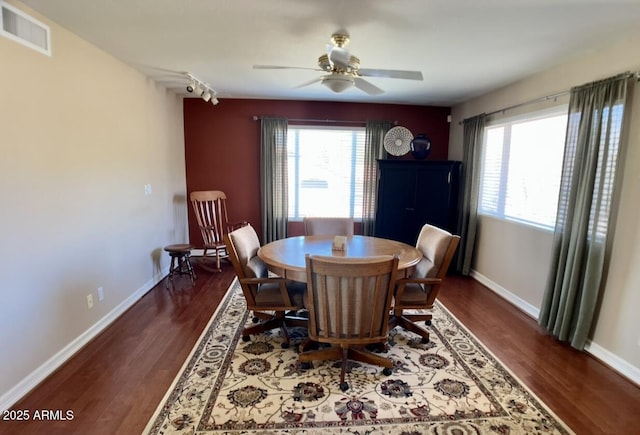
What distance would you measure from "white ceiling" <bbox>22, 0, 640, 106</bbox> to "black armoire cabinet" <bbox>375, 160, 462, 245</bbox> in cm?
130

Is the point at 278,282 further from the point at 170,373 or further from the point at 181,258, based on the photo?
the point at 181,258

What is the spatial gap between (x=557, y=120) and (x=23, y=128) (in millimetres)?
4270

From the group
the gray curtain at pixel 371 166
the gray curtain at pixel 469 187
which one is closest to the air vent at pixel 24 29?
the gray curtain at pixel 371 166

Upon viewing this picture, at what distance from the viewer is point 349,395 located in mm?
2102

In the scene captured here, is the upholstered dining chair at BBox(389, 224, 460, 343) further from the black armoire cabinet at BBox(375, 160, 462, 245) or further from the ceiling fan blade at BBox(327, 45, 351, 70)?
the black armoire cabinet at BBox(375, 160, 462, 245)

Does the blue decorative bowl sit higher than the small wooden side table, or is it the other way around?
the blue decorative bowl

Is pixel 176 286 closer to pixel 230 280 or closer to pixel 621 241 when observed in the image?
pixel 230 280

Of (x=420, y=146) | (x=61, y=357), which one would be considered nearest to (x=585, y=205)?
(x=420, y=146)

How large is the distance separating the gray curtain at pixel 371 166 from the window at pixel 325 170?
0.12m

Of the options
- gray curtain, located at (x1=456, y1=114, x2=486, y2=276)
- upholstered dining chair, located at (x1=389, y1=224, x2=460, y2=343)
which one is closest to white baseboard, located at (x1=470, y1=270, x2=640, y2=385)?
gray curtain, located at (x1=456, y1=114, x2=486, y2=276)

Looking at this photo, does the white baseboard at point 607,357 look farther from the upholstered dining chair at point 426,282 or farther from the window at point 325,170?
the window at point 325,170

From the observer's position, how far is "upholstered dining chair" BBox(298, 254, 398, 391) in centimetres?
194

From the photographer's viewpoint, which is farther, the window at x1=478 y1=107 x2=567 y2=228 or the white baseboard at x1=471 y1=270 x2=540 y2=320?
the white baseboard at x1=471 y1=270 x2=540 y2=320

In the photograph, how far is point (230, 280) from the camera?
13.8 feet
